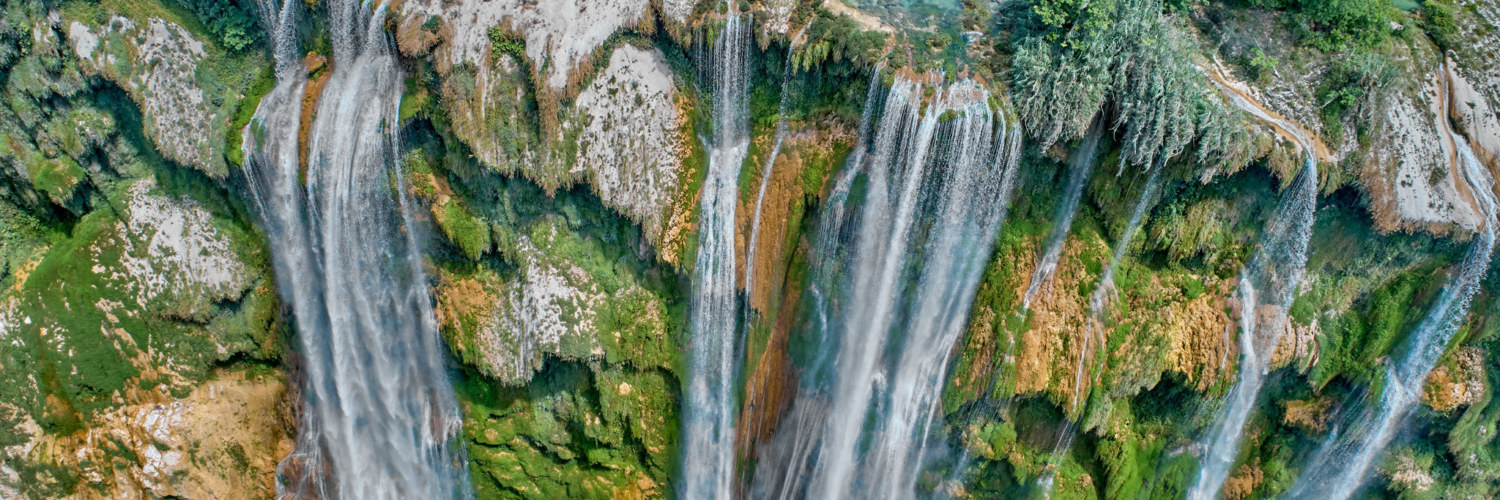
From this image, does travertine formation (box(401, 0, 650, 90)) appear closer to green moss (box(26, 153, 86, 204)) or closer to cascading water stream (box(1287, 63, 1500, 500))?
green moss (box(26, 153, 86, 204))

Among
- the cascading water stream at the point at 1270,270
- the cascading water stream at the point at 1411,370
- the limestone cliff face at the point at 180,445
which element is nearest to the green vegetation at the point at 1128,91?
the cascading water stream at the point at 1270,270

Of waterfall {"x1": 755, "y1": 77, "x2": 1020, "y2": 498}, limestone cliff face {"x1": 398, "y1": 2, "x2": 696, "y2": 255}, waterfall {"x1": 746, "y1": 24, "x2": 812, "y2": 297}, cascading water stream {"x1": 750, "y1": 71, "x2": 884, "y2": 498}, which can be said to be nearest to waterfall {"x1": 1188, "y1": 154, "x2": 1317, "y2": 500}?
waterfall {"x1": 755, "y1": 77, "x2": 1020, "y2": 498}

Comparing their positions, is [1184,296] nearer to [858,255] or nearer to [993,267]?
[993,267]

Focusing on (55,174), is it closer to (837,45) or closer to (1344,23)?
(837,45)

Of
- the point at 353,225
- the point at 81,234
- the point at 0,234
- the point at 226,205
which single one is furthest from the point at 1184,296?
the point at 0,234

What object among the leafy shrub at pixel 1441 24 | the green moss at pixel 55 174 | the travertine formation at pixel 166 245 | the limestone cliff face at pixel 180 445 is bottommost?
the limestone cliff face at pixel 180 445

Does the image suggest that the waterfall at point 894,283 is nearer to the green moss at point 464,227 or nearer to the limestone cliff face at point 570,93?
the limestone cliff face at point 570,93

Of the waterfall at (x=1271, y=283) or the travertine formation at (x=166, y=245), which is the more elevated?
the waterfall at (x=1271, y=283)
